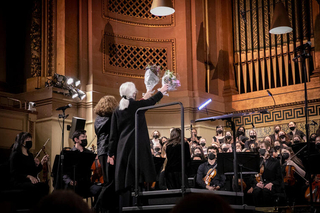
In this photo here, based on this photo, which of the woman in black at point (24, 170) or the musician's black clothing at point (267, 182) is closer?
the woman in black at point (24, 170)

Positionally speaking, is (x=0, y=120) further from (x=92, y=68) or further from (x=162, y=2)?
(x=162, y=2)

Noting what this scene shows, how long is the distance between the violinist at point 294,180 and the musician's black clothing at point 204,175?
1.25 m

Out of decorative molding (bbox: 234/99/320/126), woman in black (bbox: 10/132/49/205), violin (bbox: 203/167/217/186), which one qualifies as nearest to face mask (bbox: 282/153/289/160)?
violin (bbox: 203/167/217/186)

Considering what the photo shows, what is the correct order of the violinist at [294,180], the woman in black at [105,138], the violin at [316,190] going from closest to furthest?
the woman in black at [105,138] < the violin at [316,190] < the violinist at [294,180]

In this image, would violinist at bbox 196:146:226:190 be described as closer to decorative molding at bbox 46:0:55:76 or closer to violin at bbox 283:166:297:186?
violin at bbox 283:166:297:186

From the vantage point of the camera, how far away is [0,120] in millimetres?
9312

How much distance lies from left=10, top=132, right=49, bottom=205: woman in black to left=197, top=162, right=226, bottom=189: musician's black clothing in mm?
2674

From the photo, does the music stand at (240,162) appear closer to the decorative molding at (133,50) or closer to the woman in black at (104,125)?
the woman in black at (104,125)

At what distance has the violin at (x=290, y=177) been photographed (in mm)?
7941

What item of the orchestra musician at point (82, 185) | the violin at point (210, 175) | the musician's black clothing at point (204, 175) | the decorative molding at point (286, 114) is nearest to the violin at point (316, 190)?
the musician's black clothing at point (204, 175)

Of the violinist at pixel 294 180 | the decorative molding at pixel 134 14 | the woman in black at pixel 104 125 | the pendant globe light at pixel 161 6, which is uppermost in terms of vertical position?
the decorative molding at pixel 134 14

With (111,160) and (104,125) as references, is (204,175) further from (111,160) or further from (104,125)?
(111,160)

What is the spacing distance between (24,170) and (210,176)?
308 centimetres

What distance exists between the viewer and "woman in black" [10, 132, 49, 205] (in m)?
6.34
